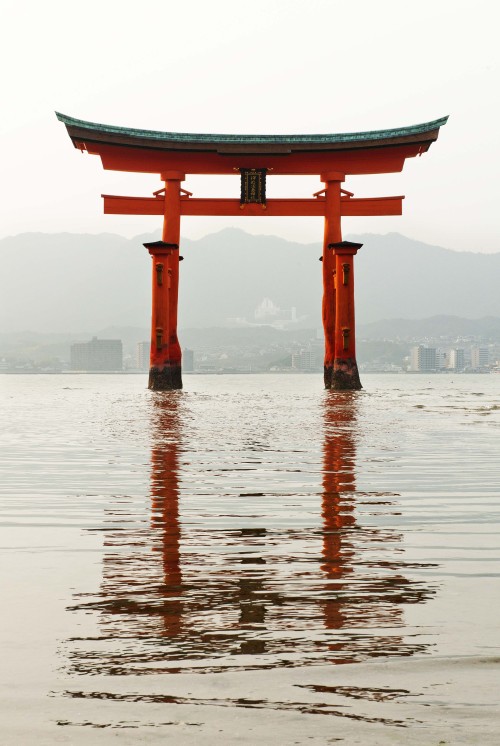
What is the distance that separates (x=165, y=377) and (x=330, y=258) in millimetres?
5979

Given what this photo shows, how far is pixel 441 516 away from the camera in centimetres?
430

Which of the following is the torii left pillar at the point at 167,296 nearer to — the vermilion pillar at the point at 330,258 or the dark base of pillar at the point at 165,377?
the dark base of pillar at the point at 165,377

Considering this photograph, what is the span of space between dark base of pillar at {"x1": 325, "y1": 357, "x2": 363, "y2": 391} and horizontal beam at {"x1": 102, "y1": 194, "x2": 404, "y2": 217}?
4.28 metres

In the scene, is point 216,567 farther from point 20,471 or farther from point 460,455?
point 460,455

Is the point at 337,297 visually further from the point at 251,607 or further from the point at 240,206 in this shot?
the point at 251,607

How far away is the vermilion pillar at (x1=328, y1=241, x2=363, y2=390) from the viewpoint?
76.8 feet

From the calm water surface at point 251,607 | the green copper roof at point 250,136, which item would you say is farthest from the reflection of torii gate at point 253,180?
the calm water surface at point 251,607

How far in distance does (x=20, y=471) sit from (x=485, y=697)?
5304mm

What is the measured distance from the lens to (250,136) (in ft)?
76.7

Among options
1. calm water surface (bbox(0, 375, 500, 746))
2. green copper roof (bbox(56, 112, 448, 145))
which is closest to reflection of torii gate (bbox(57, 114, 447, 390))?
green copper roof (bbox(56, 112, 448, 145))

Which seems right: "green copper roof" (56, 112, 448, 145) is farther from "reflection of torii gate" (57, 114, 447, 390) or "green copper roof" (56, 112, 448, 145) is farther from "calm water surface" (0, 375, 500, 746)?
"calm water surface" (0, 375, 500, 746)

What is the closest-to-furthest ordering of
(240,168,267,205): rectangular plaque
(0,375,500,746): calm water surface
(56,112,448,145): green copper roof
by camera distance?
(0,375,500,746): calm water surface < (56,112,448,145): green copper roof < (240,168,267,205): rectangular plaque

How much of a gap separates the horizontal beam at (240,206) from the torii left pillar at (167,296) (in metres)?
0.41

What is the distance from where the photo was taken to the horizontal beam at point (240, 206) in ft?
79.0
